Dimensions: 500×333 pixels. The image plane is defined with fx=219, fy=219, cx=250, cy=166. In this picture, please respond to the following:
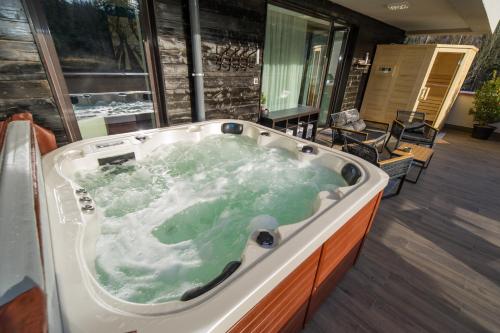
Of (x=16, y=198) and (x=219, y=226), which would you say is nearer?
(x=16, y=198)

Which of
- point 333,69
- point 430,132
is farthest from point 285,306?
point 333,69

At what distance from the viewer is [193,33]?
6.84ft

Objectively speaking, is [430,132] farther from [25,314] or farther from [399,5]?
[25,314]

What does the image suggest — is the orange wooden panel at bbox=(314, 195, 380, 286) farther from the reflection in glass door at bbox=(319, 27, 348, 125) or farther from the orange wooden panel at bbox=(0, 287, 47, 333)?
the reflection in glass door at bbox=(319, 27, 348, 125)

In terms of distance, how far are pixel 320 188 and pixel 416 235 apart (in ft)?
3.13

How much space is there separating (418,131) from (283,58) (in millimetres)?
2441

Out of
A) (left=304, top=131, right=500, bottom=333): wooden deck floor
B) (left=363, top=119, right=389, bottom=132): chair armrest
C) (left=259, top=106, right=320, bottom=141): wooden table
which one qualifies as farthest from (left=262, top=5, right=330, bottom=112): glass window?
(left=304, top=131, right=500, bottom=333): wooden deck floor

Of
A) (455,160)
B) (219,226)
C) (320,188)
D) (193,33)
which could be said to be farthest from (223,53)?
(455,160)

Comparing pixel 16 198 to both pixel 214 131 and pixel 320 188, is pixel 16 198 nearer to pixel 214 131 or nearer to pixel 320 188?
pixel 320 188

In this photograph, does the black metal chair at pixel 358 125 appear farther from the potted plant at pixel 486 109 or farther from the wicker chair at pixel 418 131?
the potted plant at pixel 486 109

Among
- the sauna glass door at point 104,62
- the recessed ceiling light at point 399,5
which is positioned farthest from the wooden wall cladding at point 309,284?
the recessed ceiling light at point 399,5

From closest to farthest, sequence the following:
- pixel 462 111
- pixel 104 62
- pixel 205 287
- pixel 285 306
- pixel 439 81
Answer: pixel 205 287 → pixel 285 306 → pixel 104 62 → pixel 462 111 → pixel 439 81

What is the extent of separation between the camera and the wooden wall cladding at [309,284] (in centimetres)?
73

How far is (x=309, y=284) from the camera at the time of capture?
37.8 inches
